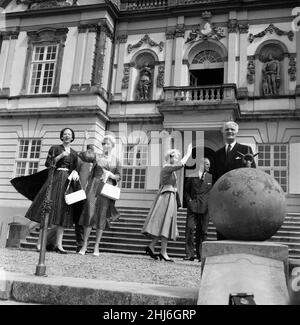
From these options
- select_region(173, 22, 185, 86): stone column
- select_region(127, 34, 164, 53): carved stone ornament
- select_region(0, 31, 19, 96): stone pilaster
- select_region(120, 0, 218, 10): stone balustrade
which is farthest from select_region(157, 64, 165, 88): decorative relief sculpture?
select_region(0, 31, 19, 96): stone pilaster

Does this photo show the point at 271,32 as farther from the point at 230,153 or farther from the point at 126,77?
the point at 230,153

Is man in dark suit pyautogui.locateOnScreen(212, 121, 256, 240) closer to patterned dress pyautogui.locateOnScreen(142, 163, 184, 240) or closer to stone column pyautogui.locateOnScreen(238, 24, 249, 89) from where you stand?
patterned dress pyautogui.locateOnScreen(142, 163, 184, 240)

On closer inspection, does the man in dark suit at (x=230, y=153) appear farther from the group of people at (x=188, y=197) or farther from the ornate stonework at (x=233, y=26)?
the ornate stonework at (x=233, y=26)

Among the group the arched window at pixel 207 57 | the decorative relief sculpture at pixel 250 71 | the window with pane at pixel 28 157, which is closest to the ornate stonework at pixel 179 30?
the arched window at pixel 207 57

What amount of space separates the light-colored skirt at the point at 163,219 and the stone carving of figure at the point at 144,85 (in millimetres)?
12211

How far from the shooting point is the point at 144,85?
20.2 m

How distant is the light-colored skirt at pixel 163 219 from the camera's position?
8102mm

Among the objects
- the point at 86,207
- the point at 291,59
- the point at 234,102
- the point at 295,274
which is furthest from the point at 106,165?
the point at 291,59

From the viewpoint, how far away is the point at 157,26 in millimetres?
20656

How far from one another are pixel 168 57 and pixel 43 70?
20.3 ft
